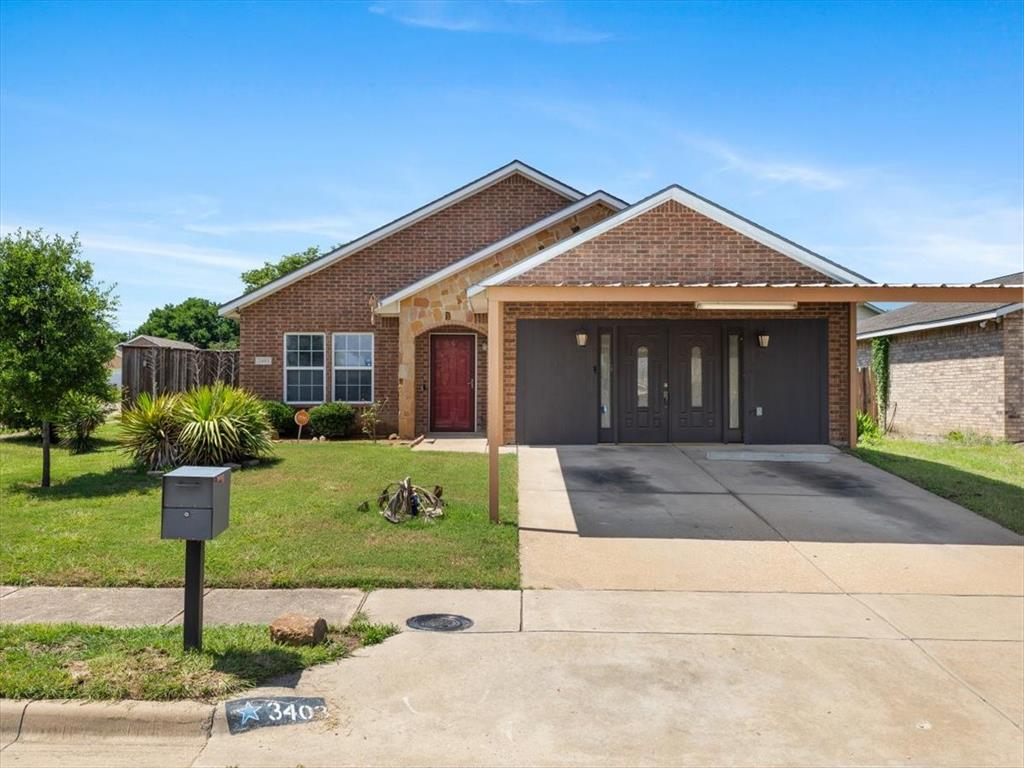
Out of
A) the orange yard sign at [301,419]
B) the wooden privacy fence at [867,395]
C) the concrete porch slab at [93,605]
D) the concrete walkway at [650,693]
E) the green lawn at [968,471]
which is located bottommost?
the concrete walkway at [650,693]

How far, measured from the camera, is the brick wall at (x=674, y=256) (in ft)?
37.7

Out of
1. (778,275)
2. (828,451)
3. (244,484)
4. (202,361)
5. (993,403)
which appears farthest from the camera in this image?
(202,361)

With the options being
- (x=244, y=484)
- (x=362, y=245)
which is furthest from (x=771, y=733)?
(x=362, y=245)

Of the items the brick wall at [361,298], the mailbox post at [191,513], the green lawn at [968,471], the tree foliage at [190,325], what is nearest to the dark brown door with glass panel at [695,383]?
the green lawn at [968,471]

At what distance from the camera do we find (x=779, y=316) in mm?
14250

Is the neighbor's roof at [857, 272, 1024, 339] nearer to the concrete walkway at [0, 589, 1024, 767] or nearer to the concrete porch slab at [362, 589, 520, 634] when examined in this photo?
the concrete walkway at [0, 589, 1024, 767]

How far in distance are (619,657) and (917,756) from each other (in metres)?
1.70

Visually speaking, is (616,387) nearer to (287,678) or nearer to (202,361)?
(287,678)

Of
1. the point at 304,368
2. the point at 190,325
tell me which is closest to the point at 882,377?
the point at 304,368

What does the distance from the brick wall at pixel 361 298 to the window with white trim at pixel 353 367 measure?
17 cm

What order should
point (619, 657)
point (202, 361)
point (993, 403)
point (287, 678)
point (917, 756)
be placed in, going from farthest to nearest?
point (202, 361) < point (993, 403) < point (619, 657) < point (287, 678) < point (917, 756)

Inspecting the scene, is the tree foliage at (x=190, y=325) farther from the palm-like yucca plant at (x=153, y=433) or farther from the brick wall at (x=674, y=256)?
the brick wall at (x=674, y=256)

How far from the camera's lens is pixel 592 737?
373 centimetres

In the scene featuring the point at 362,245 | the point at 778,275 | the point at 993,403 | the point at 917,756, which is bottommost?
the point at 917,756
